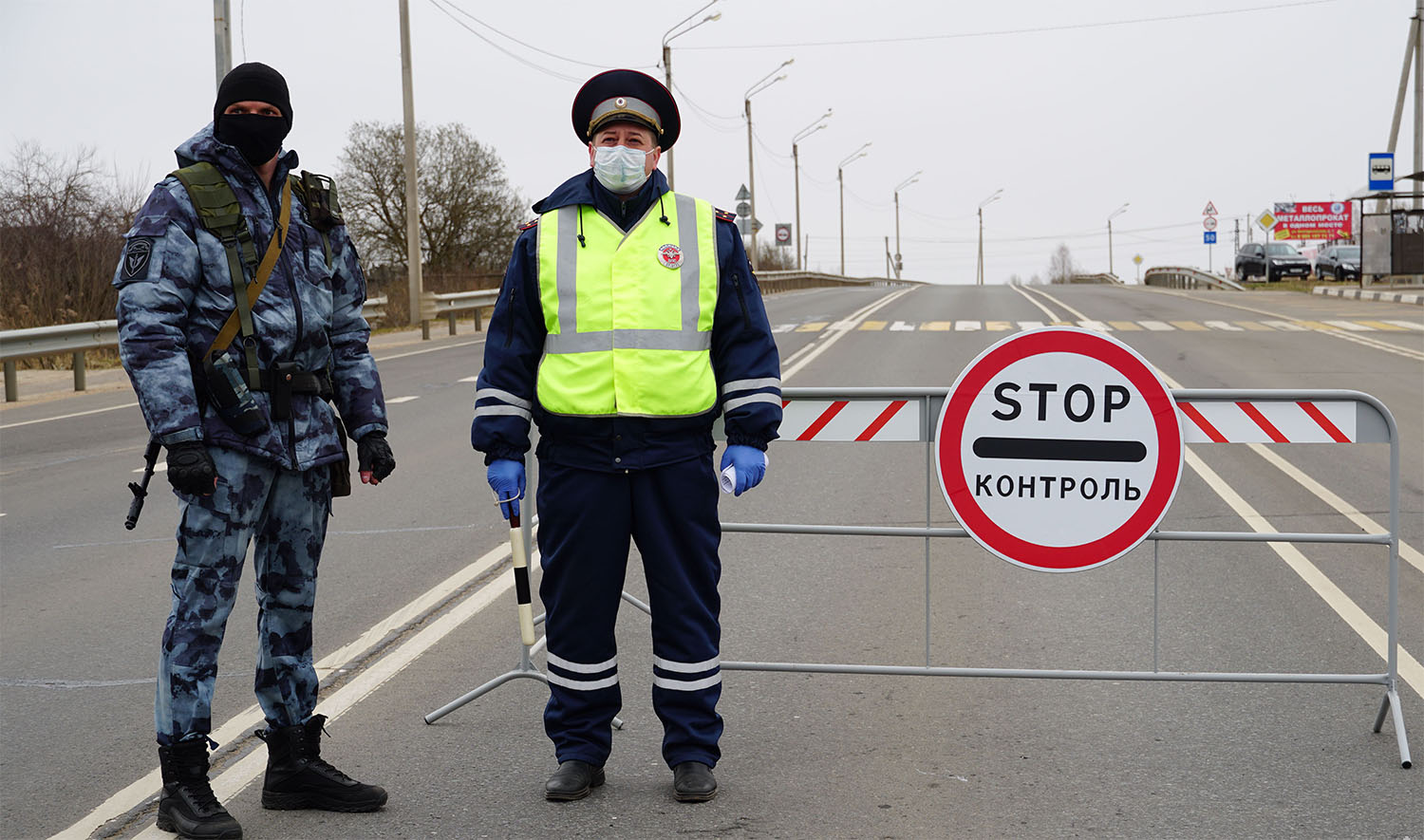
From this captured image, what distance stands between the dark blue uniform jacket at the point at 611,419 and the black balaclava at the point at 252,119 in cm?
77

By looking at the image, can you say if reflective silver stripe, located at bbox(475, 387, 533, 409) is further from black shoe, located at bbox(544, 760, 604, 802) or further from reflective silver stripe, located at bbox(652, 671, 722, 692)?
black shoe, located at bbox(544, 760, 604, 802)

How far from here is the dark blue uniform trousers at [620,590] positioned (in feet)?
14.3

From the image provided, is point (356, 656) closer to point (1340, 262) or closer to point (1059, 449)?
point (1059, 449)

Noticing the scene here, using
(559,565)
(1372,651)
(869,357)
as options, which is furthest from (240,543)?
(869,357)

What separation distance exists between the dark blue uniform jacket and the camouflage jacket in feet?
1.42

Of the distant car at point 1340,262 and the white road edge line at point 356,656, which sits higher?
the distant car at point 1340,262

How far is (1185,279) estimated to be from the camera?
62250 mm

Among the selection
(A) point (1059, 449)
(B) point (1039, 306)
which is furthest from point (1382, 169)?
(A) point (1059, 449)

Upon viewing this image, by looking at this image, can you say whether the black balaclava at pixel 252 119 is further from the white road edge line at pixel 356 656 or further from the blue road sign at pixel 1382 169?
the blue road sign at pixel 1382 169

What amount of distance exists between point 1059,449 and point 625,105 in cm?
204

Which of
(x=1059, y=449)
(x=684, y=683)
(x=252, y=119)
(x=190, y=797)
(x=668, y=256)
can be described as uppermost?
(x=252, y=119)

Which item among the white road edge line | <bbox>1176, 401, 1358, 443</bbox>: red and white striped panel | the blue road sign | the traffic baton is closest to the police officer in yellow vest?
the traffic baton

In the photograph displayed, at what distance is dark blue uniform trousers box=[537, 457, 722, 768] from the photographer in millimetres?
4367

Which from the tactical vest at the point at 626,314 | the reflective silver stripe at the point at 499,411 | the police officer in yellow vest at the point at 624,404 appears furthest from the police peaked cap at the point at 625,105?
the reflective silver stripe at the point at 499,411
